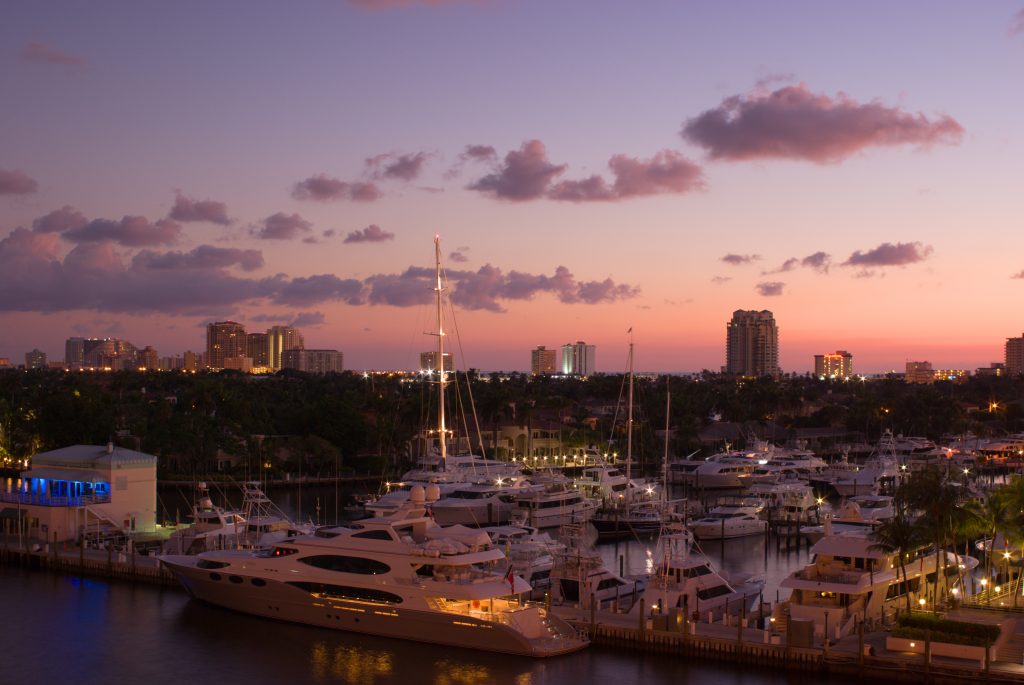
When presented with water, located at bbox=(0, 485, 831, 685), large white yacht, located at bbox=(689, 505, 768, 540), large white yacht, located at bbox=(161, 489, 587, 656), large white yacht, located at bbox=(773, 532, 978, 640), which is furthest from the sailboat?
water, located at bbox=(0, 485, 831, 685)

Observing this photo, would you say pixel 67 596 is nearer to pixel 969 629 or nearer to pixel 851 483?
pixel 969 629

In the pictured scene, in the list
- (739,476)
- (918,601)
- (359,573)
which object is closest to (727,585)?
(918,601)

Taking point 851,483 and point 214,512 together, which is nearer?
point 214,512

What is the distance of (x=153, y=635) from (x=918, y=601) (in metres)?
27.3

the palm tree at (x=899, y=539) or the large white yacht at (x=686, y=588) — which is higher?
the palm tree at (x=899, y=539)

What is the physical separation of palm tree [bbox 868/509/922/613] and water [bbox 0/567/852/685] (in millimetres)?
6383

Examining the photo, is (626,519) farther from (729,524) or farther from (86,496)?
(86,496)

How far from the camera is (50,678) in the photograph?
1265 inches

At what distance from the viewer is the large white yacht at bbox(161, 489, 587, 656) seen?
112 feet

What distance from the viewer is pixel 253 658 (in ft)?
113

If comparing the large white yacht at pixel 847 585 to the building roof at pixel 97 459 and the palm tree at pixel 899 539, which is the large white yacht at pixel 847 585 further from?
the building roof at pixel 97 459

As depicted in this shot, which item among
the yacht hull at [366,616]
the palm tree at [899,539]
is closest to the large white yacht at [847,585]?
the palm tree at [899,539]

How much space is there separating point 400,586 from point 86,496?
2330 centimetres

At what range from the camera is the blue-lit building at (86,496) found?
50906mm
